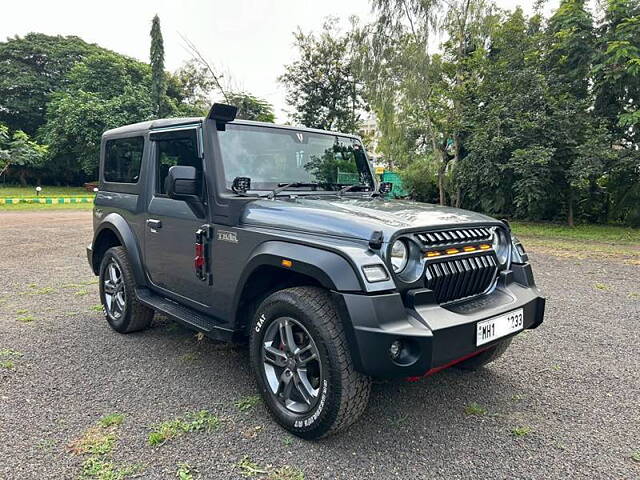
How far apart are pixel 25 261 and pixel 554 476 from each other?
864 cm

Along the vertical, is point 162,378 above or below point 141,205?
below

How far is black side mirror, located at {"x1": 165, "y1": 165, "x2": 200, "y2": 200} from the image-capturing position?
2.95m

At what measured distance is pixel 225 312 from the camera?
3.06 meters

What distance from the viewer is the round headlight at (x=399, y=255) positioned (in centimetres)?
235

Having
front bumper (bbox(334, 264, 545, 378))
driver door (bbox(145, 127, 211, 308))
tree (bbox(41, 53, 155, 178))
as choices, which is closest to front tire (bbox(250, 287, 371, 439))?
front bumper (bbox(334, 264, 545, 378))

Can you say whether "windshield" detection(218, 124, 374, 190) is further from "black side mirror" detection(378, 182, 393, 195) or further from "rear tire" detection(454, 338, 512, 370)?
"rear tire" detection(454, 338, 512, 370)

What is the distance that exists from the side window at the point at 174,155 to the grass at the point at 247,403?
1506mm

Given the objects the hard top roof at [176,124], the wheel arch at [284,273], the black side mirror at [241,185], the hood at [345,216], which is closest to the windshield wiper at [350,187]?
the hood at [345,216]

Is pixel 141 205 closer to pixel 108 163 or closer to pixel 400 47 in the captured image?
pixel 108 163

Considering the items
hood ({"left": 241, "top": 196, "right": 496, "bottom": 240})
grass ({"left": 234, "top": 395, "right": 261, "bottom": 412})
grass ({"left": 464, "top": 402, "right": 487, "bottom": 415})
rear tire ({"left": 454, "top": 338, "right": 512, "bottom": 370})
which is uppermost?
hood ({"left": 241, "top": 196, "right": 496, "bottom": 240})

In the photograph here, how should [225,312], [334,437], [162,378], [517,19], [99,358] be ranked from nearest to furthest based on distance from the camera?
[334,437] < [225,312] < [162,378] < [99,358] < [517,19]

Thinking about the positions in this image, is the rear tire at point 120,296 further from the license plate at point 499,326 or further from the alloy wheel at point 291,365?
the license plate at point 499,326

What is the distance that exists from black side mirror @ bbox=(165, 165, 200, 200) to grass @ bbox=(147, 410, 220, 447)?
1.48 m

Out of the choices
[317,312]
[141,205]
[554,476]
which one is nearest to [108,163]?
[141,205]
